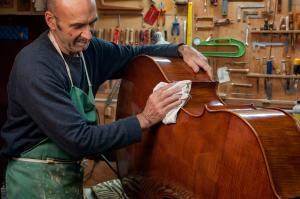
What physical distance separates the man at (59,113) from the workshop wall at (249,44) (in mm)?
1838

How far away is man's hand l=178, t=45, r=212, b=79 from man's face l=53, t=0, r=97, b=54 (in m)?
0.60

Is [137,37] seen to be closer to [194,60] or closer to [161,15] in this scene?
[161,15]

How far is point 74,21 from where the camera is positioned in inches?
75.5

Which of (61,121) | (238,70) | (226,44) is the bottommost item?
(238,70)

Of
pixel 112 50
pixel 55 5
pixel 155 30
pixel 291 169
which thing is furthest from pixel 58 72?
pixel 155 30

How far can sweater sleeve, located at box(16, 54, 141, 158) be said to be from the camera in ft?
6.04

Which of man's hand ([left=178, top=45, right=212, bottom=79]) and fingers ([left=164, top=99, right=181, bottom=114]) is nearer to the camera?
fingers ([left=164, top=99, right=181, bottom=114])

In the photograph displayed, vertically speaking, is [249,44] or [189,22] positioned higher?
[189,22]

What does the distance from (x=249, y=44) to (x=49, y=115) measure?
267 centimetres

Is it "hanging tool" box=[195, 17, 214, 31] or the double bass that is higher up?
"hanging tool" box=[195, 17, 214, 31]

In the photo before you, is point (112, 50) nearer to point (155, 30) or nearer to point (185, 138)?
point (185, 138)

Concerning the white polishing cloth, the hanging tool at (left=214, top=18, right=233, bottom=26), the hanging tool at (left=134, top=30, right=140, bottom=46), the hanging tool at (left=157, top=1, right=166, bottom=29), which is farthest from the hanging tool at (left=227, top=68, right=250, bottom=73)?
the white polishing cloth

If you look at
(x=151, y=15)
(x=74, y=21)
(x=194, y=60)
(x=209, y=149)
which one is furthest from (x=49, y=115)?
(x=151, y=15)

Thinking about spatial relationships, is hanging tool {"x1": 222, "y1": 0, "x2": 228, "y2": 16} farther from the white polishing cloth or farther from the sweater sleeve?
the sweater sleeve
